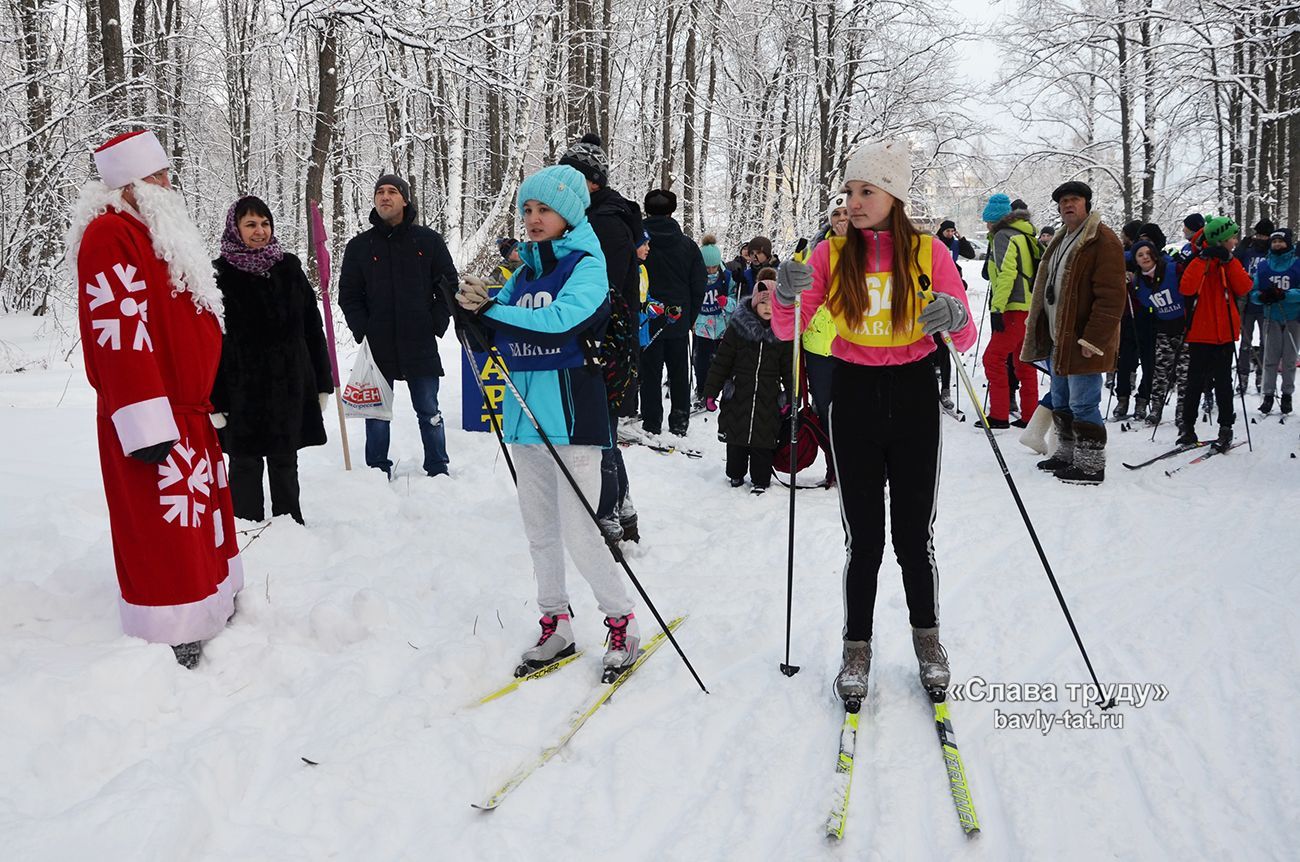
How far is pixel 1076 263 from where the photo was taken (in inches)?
251

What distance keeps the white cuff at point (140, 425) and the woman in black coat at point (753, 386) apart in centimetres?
437

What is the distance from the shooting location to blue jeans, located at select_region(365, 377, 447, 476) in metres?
6.40

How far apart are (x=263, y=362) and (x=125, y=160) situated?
1.53 meters

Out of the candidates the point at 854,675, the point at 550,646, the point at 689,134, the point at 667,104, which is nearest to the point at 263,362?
the point at 550,646

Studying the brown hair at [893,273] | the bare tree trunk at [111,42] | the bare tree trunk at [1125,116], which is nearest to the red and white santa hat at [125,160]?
the brown hair at [893,273]

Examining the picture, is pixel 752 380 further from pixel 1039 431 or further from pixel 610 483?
pixel 1039 431

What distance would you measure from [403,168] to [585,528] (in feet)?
74.9

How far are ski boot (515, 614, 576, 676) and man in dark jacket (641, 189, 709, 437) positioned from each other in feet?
16.7

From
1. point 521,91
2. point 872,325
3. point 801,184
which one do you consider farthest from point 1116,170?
point 872,325

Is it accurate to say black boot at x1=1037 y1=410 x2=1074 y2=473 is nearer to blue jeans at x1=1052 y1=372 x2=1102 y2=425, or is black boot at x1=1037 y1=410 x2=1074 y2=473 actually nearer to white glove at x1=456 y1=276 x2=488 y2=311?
blue jeans at x1=1052 y1=372 x2=1102 y2=425

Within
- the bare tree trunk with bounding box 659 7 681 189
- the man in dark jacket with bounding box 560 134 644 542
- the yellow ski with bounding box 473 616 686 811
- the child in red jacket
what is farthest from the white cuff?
the bare tree trunk with bounding box 659 7 681 189

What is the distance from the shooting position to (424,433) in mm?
6445

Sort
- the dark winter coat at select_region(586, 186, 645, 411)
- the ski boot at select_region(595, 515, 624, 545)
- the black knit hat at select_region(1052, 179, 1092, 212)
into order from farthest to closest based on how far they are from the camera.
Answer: the black knit hat at select_region(1052, 179, 1092, 212) < the ski boot at select_region(595, 515, 624, 545) < the dark winter coat at select_region(586, 186, 645, 411)

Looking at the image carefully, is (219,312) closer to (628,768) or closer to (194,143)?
(628,768)
